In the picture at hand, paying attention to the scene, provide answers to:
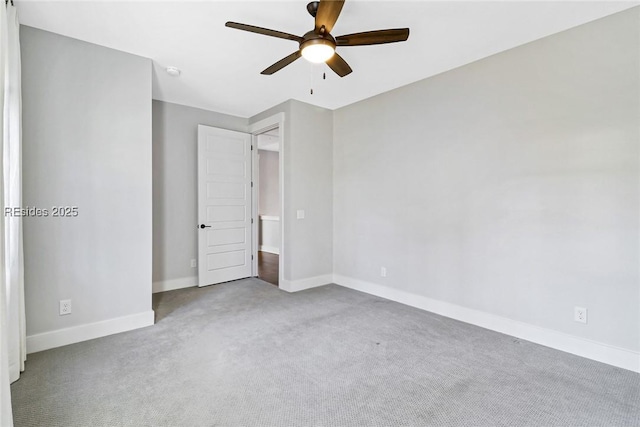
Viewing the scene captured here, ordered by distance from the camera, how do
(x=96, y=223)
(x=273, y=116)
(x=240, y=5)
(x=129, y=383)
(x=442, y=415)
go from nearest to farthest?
(x=442, y=415), (x=129, y=383), (x=240, y=5), (x=96, y=223), (x=273, y=116)

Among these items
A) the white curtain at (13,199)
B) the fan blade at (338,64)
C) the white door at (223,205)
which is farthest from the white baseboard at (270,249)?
the fan blade at (338,64)

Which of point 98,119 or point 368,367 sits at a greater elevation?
point 98,119

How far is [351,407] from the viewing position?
196cm

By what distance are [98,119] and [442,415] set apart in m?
3.65

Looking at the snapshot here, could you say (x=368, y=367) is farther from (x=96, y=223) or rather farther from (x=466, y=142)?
(x=96, y=223)

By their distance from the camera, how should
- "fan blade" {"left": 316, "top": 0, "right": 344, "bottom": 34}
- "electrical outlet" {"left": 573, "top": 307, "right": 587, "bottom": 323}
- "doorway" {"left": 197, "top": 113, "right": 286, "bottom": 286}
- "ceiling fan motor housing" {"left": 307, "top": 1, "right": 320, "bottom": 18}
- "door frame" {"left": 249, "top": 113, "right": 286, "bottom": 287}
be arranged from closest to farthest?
"fan blade" {"left": 316, "top": 0, "right": 344, "bottom": 34}, "ceiling fan motor housing" {"left": 307, "top": 1, "right": 320, "bottom": 18}, "electrical outlet" {"left": 573, "top": 307, "right": 587, "bottom": 323}, "door frame" {"left": 249, "top": 113, "right": 286, "bottom": 287}, "doorway" {"left": 197, "top": 113, "right": 286, "bottom": 286}

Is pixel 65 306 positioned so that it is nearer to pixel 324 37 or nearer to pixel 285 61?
pixel 285 61

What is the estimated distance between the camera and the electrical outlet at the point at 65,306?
2.78m

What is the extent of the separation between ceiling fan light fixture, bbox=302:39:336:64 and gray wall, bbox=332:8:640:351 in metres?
1.89

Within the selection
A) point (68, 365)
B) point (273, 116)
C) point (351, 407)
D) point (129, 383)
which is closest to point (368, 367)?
point (351, 407)

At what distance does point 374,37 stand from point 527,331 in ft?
9.38

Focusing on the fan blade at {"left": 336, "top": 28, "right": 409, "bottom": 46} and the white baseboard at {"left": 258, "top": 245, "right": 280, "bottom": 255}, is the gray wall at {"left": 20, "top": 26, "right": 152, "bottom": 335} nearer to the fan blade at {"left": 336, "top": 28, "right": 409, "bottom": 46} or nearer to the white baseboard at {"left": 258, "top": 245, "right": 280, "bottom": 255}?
the fan blade at {"left": 336, "top": 28, "right": 409, "bottom": 46}

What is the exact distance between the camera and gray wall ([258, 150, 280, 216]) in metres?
8.61

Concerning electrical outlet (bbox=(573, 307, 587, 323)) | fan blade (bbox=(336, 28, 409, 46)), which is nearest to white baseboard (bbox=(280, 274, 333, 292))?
electrical outlet (bbox=(573, 307, 587, 323))
